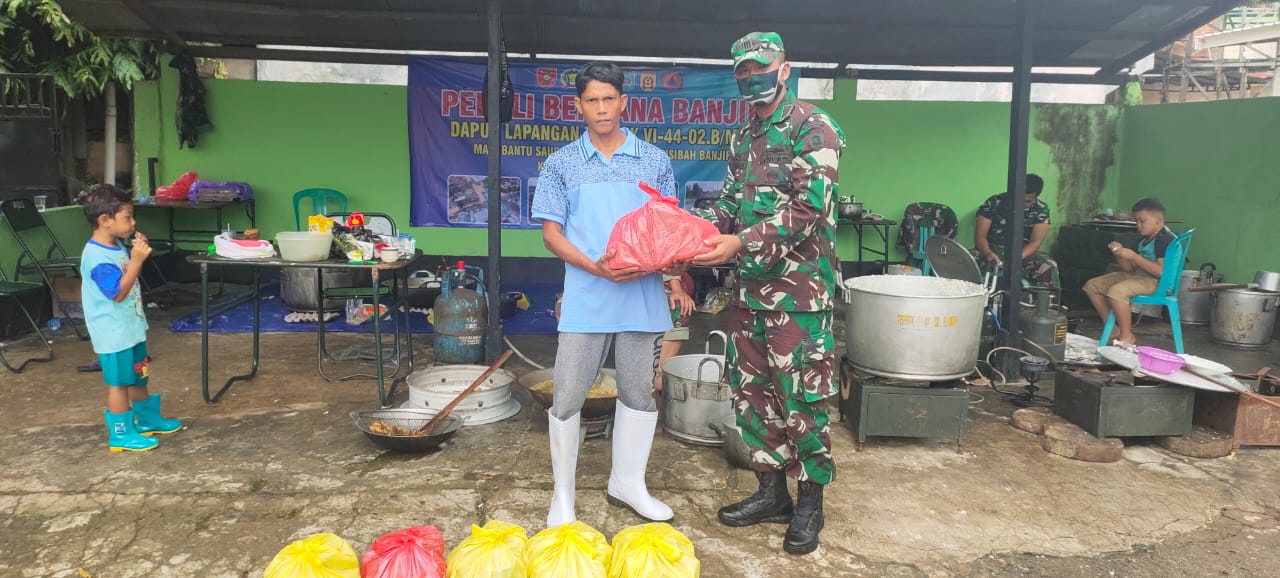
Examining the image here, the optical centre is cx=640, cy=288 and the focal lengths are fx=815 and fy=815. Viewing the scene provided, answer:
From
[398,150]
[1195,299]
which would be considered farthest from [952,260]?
[398,150]

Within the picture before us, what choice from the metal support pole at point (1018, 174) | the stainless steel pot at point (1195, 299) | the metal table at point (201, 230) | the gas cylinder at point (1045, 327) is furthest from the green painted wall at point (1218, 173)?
the metal table at point (201, 230)

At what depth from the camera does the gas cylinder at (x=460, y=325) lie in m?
6.18

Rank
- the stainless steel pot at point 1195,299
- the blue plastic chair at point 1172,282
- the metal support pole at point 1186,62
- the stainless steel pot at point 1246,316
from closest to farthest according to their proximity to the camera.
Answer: the blue plastic chair at point 1172,282
the stainless steel pot at point 1246,316
the stainless steel pot at point 1195,299
the metal support pole at point 1186,62

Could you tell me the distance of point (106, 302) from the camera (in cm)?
415

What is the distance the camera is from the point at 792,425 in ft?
10.7

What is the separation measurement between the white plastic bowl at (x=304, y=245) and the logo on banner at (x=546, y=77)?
466cm

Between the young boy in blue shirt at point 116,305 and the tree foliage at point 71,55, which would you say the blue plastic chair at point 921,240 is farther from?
the tree foliage at point 71,55

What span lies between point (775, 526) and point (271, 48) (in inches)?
310

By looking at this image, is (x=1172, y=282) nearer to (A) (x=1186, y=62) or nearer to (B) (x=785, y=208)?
(B) (x=785, y=208)

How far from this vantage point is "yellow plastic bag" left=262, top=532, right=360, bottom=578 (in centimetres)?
197

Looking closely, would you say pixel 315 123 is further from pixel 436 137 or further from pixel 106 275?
pixel 106 275

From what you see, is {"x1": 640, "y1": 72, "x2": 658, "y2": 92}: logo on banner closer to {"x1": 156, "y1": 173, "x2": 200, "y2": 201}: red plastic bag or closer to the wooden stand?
{"x1": 156, "y1": 173, "x2": 200, "y2": 201}: red plastic bag

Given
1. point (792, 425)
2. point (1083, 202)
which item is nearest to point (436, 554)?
point (792, 425)

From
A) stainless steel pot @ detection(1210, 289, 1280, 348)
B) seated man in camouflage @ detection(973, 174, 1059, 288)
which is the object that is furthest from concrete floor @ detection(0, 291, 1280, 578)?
stainless steel pot @ detection(1210, 289, 1280, 348)
